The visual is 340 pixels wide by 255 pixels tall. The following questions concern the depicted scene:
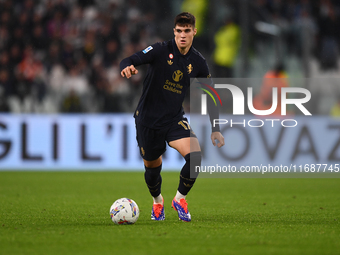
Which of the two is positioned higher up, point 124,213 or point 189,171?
point 189,171

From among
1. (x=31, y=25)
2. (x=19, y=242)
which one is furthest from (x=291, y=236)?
(x=31, y=25)

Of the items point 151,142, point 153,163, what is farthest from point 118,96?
point 151,142

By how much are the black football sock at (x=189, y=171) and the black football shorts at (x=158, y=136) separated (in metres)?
0.22

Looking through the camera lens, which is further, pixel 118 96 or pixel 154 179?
pixel 118 96

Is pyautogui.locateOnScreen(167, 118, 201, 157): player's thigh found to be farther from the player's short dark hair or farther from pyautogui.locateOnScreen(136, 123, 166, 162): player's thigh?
the player's short dark hair

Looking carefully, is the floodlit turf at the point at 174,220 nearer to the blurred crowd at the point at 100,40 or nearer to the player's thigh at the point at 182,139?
the player's thigh at the point at 182,139

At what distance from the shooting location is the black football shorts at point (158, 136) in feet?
18.0

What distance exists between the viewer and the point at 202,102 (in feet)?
39.8

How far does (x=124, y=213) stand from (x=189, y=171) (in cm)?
78

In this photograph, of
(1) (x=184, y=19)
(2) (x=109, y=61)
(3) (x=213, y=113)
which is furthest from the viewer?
(2) (x=109, y=61)

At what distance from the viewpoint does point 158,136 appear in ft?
18.1

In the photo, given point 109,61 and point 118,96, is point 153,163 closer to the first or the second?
point 118,96

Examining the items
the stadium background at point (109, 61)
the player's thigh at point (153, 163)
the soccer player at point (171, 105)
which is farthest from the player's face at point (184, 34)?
the stadium background at point (109, 61)

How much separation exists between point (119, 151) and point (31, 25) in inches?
175
